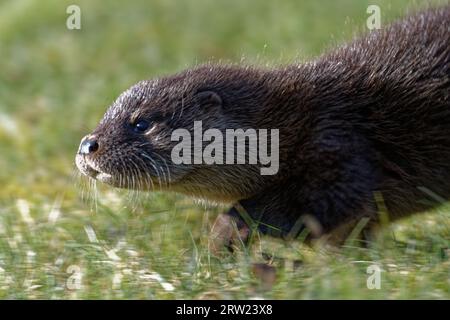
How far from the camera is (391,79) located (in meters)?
6.00

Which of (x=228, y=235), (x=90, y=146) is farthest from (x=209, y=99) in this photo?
(x=228, y=235)

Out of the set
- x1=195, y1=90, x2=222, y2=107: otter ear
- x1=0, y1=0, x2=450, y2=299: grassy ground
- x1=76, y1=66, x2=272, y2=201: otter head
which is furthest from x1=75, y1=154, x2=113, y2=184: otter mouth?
x1=195, y1=90, x2=222, y2=107: otter ear

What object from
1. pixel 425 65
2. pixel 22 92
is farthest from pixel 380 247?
pixel 22 92

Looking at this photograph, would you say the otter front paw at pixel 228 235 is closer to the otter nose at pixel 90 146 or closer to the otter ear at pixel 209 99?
the otter ear at pixel 209 99

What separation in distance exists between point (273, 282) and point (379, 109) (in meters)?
1.41

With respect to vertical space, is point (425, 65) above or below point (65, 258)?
above

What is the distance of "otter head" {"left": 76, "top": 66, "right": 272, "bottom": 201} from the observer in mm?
6000

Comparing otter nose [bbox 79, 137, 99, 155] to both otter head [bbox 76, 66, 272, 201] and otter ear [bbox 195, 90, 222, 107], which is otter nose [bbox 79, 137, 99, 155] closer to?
otter head [bbox 76, 66, 272, 201]

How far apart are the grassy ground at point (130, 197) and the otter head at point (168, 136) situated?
0.36 m

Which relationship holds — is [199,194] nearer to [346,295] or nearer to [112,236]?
[112,236]

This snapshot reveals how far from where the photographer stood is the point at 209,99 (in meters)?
6.06

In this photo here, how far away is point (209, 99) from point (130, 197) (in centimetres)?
111

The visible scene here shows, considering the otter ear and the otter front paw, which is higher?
the otter ear

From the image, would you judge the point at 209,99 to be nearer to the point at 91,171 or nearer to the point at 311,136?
the point at 311,136
